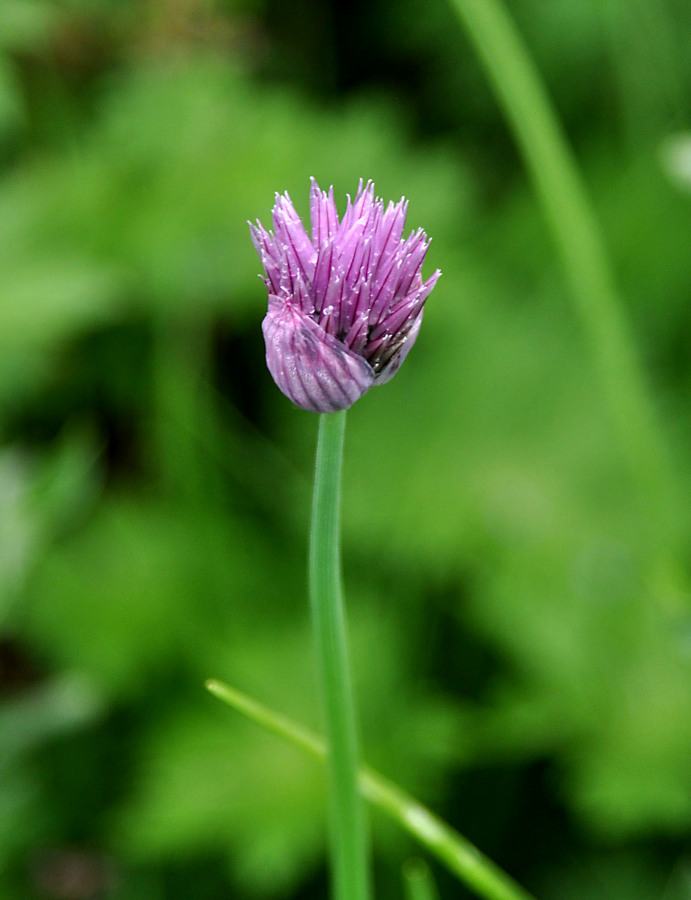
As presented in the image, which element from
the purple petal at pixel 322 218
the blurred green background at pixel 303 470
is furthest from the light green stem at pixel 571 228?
the purple petal at pixel 322 218

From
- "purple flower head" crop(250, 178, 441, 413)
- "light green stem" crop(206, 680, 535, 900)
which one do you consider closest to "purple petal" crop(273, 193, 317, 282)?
"purple flower head" crop(250, 178, 441, 413)

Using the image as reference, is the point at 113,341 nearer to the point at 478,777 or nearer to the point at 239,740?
the point at 239,740

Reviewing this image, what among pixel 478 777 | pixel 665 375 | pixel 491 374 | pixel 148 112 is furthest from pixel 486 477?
pixel 148 112

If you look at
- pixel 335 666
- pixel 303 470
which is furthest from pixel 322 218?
pixel 303 470

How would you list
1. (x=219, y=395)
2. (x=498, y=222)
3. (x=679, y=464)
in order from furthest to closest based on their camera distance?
1. (x=498, y=222)
2. (x=219, y=395)
3. (x=679, y=464)

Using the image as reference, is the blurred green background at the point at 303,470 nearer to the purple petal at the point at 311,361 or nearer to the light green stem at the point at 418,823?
the light green stem at the point at 418,823
